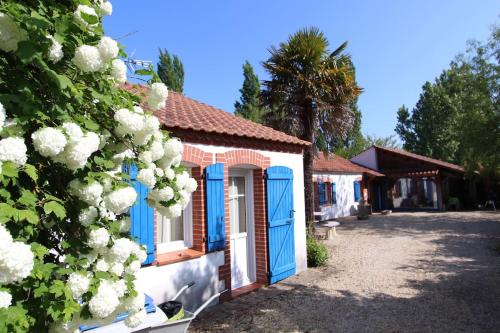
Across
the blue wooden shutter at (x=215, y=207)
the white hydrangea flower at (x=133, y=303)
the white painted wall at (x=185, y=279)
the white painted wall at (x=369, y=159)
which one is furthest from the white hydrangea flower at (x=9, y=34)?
the white painted wall at (x=369, y=159)

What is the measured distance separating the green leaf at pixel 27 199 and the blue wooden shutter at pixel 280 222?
18.7ft

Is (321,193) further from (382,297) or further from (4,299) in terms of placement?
(4,299)

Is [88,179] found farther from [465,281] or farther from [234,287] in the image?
[465,281]

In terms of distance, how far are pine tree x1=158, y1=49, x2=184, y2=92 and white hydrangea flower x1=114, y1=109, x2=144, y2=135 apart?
97.4 ft

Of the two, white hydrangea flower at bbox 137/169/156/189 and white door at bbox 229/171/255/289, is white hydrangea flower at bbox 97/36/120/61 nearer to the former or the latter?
white hydrangea flower at bbox 137/169/156/189

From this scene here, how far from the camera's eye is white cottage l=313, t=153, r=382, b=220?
19.4 m

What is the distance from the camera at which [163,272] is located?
5.14 meters

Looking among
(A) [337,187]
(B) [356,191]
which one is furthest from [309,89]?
(B) [356,191]

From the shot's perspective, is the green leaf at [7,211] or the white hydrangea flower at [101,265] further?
the white hydrangea flower at [101,265]

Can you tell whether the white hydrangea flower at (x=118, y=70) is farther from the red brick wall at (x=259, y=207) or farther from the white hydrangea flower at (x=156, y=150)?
the red brick wall at (x=259, y=207)

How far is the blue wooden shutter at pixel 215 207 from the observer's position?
19.1 ft

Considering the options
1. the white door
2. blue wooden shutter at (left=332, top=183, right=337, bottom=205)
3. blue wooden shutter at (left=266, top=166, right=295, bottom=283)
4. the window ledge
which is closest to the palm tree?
blue wooden shutter at (left=266, top=166, right=295, bottom=283)

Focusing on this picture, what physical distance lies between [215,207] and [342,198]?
17.0 m

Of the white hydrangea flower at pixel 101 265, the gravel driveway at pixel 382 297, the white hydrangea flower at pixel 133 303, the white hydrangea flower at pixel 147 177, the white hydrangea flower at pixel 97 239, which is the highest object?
the white hydrangea flower at pixel 147 177
